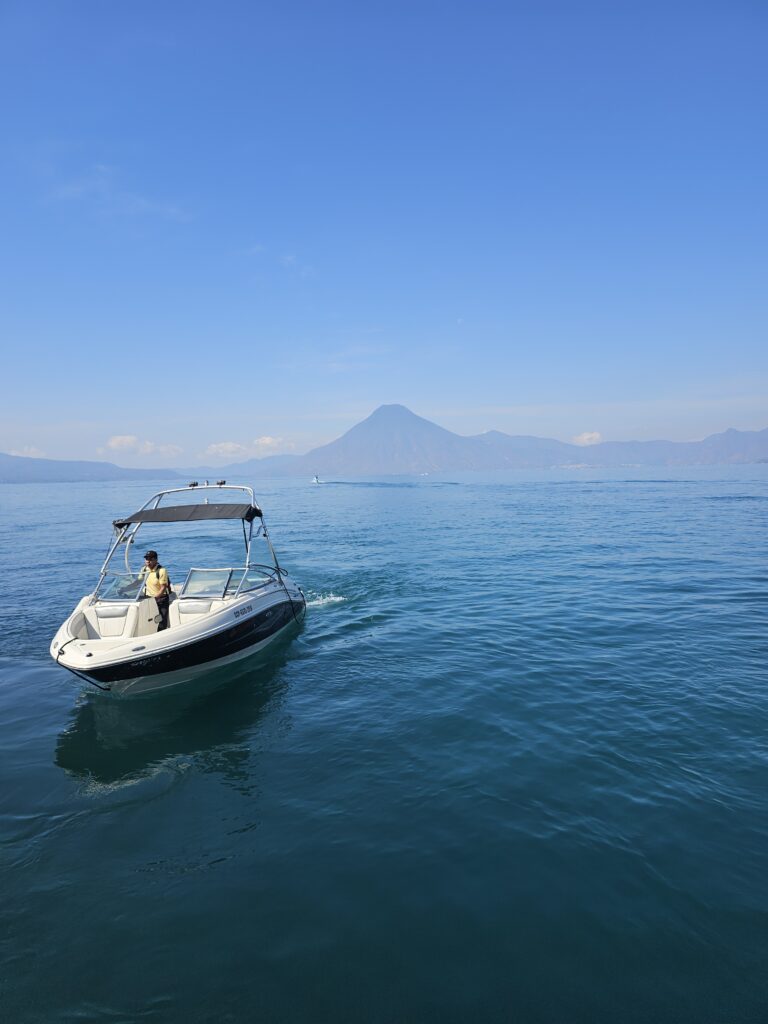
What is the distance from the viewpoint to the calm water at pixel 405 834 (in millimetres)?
5223

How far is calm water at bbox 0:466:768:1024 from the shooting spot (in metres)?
5.22

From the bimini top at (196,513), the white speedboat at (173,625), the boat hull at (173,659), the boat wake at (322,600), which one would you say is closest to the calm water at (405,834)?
the boat hull at (173,659)

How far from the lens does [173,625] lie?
13.7 m

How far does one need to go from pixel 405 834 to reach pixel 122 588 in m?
11.2

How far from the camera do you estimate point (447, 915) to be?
19.6ft

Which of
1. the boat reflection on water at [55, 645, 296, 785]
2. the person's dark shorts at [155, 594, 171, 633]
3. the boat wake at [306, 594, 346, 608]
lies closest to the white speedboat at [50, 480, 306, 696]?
the person's dark shorts at [155, 594, 171, 633]

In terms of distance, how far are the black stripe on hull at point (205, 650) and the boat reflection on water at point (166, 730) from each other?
0.89 meters

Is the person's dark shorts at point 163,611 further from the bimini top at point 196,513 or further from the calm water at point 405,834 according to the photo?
the bimini top at point 196,513

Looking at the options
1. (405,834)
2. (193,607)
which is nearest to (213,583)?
(193,607)

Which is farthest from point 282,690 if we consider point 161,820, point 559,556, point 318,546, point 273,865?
point 318,546

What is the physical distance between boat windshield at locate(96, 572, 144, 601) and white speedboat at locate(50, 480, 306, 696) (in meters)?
0.03

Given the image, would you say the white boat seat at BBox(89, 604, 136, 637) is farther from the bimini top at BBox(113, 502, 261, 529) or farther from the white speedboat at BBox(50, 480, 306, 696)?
the bimini top at BBox(113, 502, 261, 529)

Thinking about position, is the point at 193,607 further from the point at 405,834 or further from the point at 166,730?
the point at 405,834

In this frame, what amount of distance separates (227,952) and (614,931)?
172 inches
